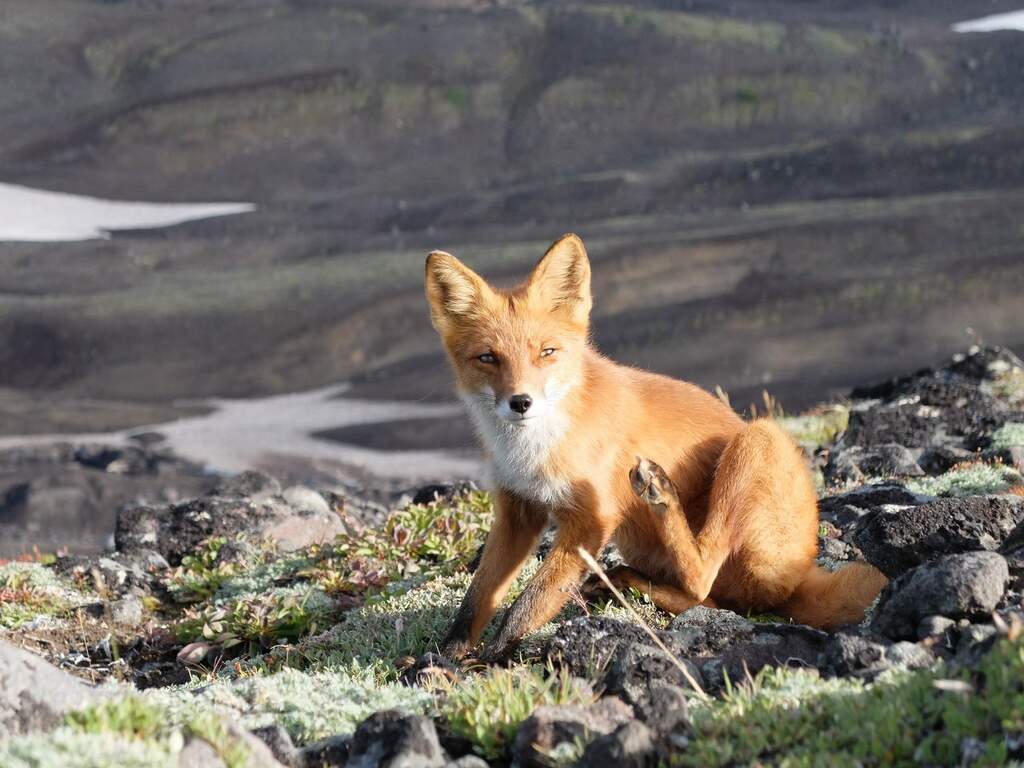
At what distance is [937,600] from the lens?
506cm

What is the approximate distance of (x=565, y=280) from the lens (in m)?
6.06

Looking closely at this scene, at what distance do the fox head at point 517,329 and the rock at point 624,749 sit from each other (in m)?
1.73

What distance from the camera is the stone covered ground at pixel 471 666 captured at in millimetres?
4035

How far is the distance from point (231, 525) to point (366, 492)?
3.24 m

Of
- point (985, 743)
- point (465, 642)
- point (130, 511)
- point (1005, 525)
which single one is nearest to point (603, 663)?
point (465, 642)

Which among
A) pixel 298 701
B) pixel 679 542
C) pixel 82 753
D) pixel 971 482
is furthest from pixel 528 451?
pixel 971 482

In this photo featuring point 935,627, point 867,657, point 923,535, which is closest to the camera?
point 867,657

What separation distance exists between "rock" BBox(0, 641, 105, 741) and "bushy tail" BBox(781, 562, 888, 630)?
135 inches

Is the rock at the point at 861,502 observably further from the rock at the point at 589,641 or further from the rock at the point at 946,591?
the rock at the point at 589,641

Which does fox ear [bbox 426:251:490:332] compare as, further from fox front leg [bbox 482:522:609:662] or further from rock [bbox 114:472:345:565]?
rock [bbox 114:472:345:565]

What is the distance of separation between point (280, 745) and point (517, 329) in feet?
7.40

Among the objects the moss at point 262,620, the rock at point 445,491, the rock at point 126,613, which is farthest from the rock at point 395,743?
the rock at point 445,491

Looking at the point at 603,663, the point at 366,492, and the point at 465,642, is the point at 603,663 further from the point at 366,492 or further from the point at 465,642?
the point at 366,492

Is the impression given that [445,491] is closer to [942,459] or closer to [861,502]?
[861,502]
